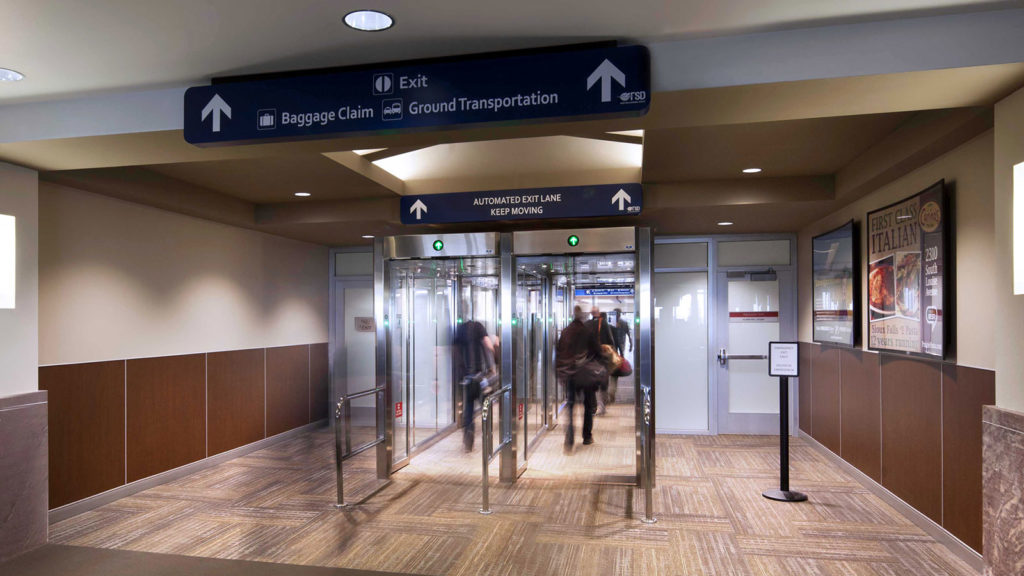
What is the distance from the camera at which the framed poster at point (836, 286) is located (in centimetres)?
548

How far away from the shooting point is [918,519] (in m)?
4.41

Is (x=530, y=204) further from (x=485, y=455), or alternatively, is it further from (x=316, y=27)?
(x=316, y=27)

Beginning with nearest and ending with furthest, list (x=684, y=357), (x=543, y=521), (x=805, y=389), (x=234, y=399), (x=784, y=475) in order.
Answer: (x=543, y=521) < (x=784, y=475) < (x=234, y=399) < (x=805, y=389) < (x=684, y=357)

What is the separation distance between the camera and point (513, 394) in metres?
5.77

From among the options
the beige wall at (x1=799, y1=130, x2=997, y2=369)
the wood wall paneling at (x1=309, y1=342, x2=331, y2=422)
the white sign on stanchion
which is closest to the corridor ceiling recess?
the beige wall at (x1=799, y1=130, x2=997, y2=369)

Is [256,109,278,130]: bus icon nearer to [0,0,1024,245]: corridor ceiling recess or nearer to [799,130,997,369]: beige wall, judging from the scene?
[0,0,1024,245]: corridor ceiling recess

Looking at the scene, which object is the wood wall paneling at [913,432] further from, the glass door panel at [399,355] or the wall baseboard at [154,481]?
the wall baseboard at [154,481]

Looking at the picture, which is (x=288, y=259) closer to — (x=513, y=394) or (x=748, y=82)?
(x=513, y=394)

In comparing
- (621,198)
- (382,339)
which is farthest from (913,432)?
(382,339)

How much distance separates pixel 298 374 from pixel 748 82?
6.47 metres

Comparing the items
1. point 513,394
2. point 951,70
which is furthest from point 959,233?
point 513,394

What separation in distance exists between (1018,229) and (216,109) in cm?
379

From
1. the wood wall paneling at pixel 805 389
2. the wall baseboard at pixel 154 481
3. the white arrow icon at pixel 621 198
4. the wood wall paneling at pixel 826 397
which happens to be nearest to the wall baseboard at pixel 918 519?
the wood wall paneling at pixel 826 397

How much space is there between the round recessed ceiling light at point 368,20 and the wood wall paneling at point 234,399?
4517 millimetres
